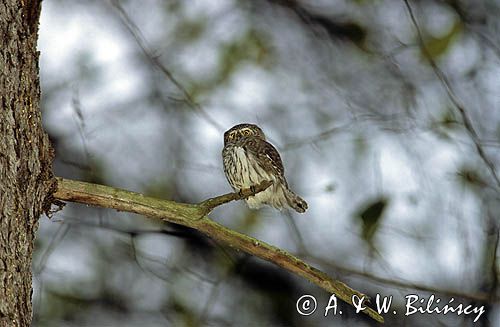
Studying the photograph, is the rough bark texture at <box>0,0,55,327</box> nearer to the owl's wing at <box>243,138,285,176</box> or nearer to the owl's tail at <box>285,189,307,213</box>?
the owl's tail at <box>285,189,307,213</box>

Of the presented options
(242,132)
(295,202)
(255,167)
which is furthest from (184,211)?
(242,132)

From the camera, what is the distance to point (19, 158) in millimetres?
2564

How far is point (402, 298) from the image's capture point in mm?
4648

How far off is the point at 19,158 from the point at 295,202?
82.1 inches

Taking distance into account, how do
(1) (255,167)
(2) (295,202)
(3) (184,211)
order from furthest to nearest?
1. (1) (255,167)
2. (2) (295,202)
3. (3) (184,211)

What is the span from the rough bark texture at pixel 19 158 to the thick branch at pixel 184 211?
0.35 feet

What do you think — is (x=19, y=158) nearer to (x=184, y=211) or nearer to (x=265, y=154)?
(x=184, y=211)

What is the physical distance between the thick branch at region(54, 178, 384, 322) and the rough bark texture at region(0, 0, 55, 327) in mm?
107

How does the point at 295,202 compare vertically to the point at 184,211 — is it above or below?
above

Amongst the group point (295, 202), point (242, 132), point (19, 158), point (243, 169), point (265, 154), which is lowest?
point (19, 158)

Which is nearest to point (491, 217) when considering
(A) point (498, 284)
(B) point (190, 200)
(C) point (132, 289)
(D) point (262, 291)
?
(A) point (498, 284)

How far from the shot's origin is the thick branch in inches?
108

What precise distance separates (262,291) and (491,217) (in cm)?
148

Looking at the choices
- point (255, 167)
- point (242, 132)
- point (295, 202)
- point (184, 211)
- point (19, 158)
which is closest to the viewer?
point (19, 158)
